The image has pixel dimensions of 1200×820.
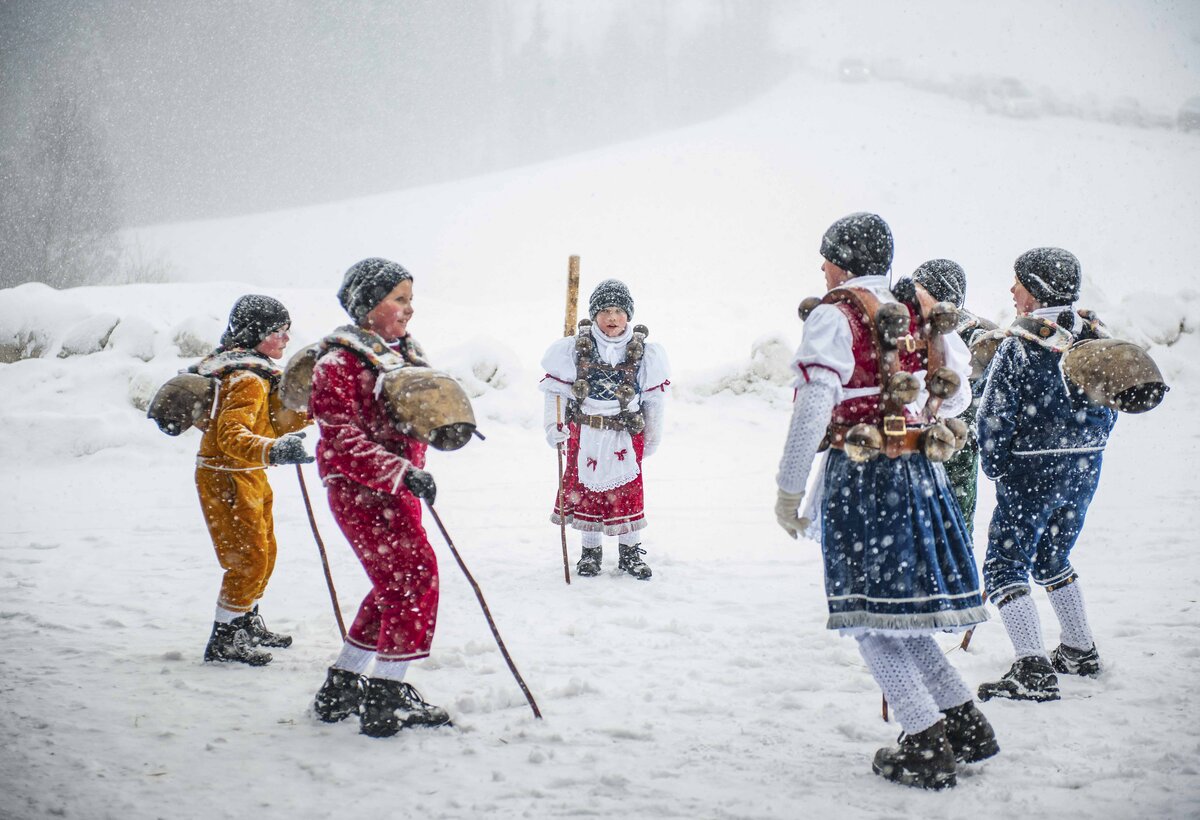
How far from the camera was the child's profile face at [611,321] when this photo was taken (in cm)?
540

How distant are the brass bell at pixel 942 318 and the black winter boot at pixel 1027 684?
5.01 feet

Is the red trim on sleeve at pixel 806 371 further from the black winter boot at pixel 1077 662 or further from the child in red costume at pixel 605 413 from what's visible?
the child in red costume at pixel 605 413

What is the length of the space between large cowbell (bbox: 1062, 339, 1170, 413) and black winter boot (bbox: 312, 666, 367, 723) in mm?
3128

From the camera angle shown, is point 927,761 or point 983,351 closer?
point 927,761

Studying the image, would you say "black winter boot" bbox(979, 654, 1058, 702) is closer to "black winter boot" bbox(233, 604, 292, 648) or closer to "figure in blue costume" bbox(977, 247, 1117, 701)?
"figure in blue costume" bbox(977, 247, 1117, 701)

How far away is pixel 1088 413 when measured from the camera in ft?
11.1

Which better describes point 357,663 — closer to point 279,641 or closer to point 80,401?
point 279,641

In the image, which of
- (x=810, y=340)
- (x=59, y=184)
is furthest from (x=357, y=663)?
(x=59, y=184)

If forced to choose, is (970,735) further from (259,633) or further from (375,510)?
(259,633)

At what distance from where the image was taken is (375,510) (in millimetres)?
2971

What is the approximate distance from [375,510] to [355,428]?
33cm

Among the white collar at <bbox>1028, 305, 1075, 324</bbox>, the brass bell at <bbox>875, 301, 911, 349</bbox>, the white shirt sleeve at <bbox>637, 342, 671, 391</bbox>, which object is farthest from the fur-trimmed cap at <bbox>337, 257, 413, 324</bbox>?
the white collar at <bbox>1028, 305, 1075, 324</bbox>

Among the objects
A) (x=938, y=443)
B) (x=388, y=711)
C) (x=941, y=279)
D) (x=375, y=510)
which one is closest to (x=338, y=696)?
(x=388, y=711)

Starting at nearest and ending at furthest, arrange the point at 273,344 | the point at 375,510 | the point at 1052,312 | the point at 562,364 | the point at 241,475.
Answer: the point at 375,510 → the point at 1052,312 → the point at 241,475 → the point at 273,344 → the point at 562,364
